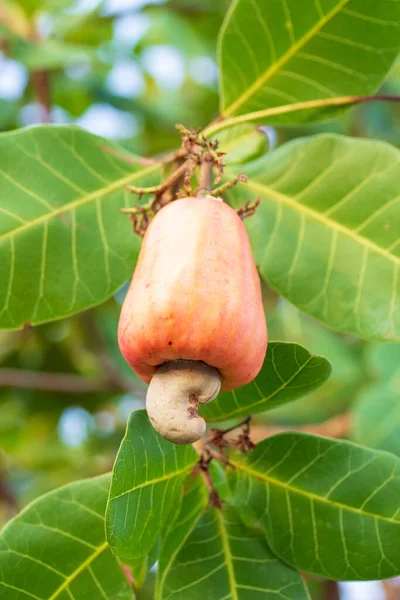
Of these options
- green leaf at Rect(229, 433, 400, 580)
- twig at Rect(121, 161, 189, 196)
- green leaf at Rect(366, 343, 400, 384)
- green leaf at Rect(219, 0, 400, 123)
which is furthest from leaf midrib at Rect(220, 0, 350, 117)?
green leaf at Rect(366, 343, 400, 384)

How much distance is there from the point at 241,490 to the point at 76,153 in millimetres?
537

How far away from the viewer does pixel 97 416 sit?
264cm

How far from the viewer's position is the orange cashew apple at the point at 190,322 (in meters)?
0.75

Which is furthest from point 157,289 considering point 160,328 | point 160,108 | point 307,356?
point 160,108

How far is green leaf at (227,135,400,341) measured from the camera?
1.04 meters

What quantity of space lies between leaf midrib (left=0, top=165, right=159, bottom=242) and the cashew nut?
35cm

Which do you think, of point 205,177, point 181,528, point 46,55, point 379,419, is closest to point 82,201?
point 205,177

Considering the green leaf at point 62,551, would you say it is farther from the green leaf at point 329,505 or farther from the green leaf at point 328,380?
the green leaf at point 328,380

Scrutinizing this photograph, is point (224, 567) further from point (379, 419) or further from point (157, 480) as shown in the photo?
point (379, 419)

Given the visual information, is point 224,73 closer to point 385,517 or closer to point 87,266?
point 87,266

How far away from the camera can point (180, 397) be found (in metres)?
0.76

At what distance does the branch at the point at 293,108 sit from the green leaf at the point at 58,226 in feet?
0.56

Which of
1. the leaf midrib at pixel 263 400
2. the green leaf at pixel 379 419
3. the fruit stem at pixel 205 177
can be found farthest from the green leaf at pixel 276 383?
the green leaf at pixel 379 419

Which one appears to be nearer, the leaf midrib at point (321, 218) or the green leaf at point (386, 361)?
the leaf midrib at point (321, 218)
